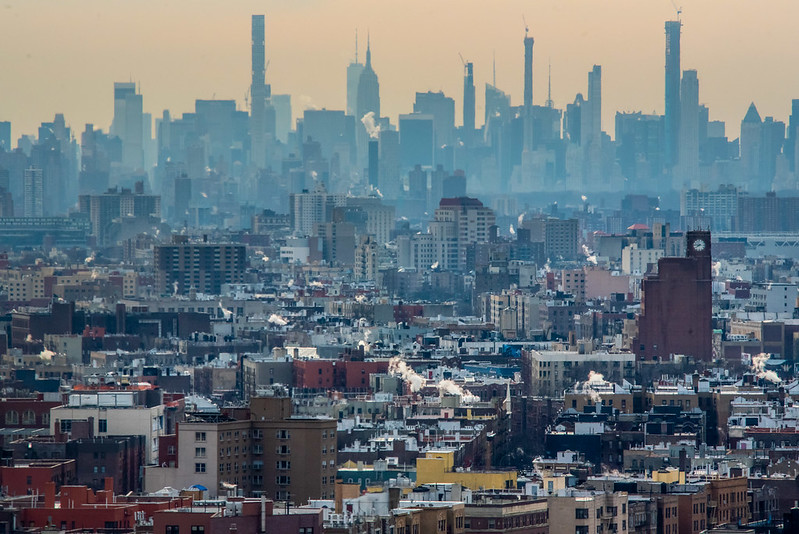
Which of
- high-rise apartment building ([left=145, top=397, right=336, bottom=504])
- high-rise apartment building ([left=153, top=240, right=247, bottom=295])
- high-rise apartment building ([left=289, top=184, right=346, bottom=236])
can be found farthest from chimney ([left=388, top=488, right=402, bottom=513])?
high-rise apartment building ([left=289, top=184, right=346, bottom=236])

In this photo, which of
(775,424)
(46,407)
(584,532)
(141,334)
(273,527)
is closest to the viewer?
(273,527)

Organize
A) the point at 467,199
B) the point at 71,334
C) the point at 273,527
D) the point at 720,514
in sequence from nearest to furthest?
the point at 273,527, the point at 720,514, the point at 71,334, the point at 467,199

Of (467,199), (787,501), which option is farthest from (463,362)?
(467,199)

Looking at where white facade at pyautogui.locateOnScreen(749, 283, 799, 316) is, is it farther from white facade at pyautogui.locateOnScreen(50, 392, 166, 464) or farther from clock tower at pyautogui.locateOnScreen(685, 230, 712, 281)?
white facade at pyautogui.locateOnScreen(50, 392, 166, 464)

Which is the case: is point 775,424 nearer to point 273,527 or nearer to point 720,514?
point 720,514

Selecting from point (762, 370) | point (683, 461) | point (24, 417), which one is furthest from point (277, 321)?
point (683, 461)

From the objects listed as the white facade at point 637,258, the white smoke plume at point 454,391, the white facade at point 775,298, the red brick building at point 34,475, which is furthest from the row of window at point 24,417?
the white facade at point 637,258

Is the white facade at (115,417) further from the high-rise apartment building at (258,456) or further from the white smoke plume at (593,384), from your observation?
the white smoke plume at (593,384)
